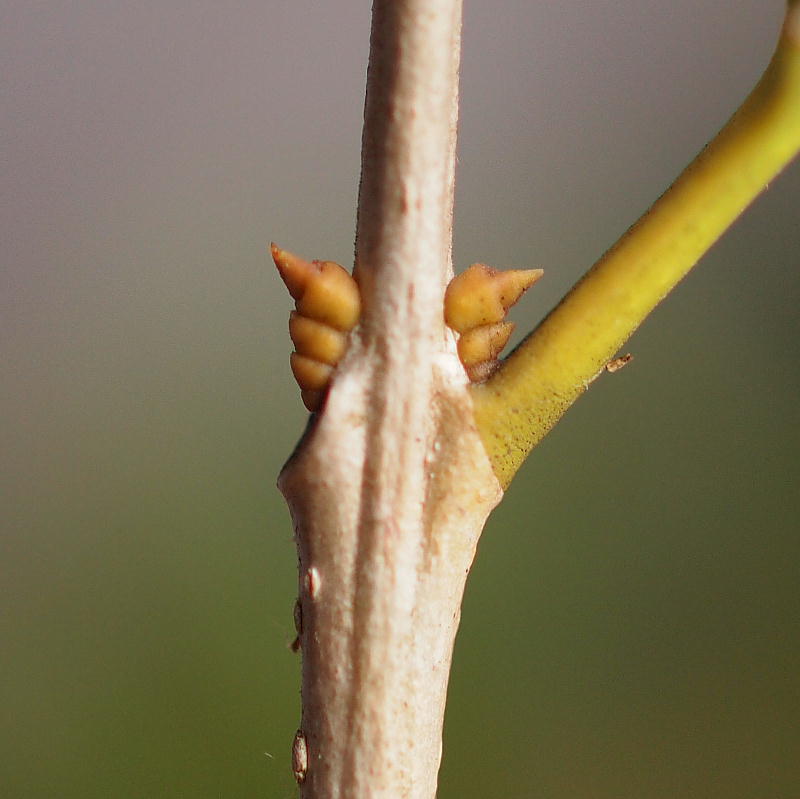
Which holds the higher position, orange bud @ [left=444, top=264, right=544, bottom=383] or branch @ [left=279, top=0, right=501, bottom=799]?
orange bud @ [left=444, top=264, right=544, bottom=383]

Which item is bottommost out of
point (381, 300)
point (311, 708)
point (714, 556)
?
point (311, 708)

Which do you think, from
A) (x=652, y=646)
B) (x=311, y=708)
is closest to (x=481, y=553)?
(x=652, y=646)

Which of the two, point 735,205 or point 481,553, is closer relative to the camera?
point 735,205

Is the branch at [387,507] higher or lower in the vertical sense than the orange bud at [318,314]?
lower

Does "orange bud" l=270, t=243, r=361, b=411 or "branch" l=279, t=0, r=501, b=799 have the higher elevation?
"orange bud" l=270, t=243, r=361, b=411

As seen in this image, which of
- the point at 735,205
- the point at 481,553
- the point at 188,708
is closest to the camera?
the point at 735,205

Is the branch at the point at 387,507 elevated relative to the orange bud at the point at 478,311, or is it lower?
lower

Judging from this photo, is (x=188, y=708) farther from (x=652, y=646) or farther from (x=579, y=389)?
(x=579, y=389)

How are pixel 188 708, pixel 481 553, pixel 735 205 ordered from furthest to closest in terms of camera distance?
pixel 481 553
pixel 188 708
pixel 735 205
